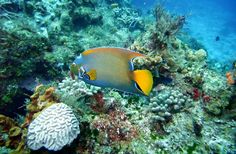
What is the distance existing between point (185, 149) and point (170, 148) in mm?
259

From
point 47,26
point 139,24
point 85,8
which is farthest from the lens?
point 139,24

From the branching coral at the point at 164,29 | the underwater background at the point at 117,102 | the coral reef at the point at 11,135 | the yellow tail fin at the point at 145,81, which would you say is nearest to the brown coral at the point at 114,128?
the underwater background at the point at 117,102

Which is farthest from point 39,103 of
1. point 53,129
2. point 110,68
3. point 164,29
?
point 164,29

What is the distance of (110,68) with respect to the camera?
8.50ft

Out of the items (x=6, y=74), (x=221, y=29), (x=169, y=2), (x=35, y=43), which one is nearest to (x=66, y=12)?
(x=35, y=43)

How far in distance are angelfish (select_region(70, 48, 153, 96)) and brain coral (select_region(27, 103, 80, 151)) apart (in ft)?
3.06

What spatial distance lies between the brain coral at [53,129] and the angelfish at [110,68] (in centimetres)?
93

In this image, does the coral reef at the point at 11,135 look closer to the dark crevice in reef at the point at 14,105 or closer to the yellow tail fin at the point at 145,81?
the dark crevice in reef at the point at 14,105

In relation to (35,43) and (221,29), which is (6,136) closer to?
(35,43)

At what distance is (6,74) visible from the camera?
17.5 feet

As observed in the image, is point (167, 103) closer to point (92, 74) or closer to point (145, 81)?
point (145, 81)

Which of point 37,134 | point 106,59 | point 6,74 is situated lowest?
point 6,74

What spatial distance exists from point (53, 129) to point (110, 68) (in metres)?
1.34

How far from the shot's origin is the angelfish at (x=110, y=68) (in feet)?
8.22
